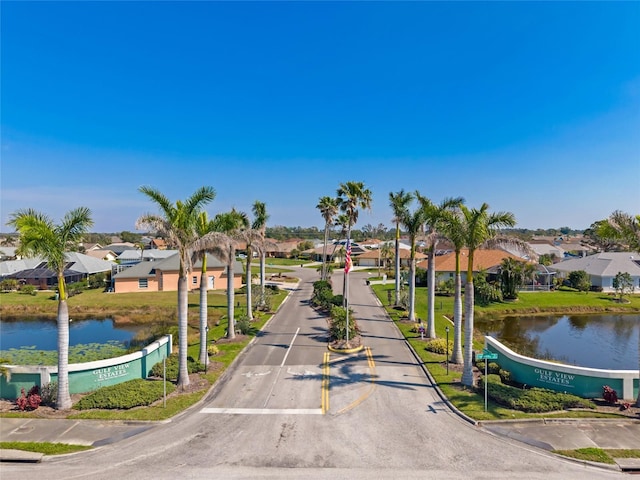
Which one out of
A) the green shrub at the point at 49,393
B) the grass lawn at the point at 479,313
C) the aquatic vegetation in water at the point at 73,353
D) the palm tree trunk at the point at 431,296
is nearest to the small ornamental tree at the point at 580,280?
the grass lawn at the point at 479,313

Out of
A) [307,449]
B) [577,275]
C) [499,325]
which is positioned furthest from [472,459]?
[577,275]

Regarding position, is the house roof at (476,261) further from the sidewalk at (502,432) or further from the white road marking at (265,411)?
the white road marking at (265,411)

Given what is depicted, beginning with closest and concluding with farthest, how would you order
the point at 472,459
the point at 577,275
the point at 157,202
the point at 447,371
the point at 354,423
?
1. the point at 472,459
2. the point at 354,423
3. the point at 157,202
4. the point at 447,371
5. the point at 577,275

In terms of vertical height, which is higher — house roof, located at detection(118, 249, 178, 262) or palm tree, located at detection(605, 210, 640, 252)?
palm tree, located at detection(605, 210, 640, 252)

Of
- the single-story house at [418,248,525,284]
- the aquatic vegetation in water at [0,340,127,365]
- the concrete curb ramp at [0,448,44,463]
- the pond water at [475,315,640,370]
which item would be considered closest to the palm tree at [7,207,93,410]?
the concrete curb ramp at [0,448,44,463]

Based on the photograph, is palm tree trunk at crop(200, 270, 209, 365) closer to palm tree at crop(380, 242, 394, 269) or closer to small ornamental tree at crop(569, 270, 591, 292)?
small ornamental tree at crop(569, 270, 591, 292)

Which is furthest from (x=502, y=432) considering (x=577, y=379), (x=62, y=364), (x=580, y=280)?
(x=580, y=280)

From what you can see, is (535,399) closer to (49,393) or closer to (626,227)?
(626,227)

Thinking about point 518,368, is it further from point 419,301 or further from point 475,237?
point 419,301
